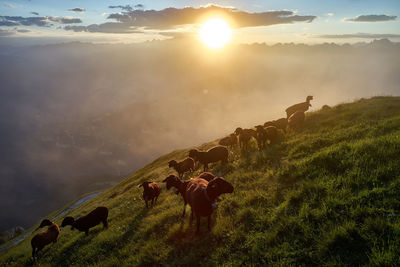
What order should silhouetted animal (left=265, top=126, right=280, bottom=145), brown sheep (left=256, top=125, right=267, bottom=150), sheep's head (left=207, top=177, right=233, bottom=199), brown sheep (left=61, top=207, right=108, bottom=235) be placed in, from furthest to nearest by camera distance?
silhouetted animal (left=265, top=126, right=280, bottom=145)
brown sheep (left=256, top=125, right=267, bottom=150)
brown sheep (left=61, top=207, right=108, bottom=235)
sheep's head (left=207, top=177, right=233, bottom=199)

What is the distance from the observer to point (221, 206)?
34.4 ft

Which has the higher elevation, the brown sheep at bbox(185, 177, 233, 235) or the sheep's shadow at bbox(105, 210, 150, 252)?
the brown sheep at bbox(185, 177, 233, 235)

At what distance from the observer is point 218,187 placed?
8.66 m

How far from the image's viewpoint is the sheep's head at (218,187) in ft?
28.0

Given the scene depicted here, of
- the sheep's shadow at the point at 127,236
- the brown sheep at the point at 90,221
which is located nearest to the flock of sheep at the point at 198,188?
the brown sheep at the point at 90,221

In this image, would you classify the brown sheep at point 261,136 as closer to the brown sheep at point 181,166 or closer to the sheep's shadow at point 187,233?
the brown sheep at point 181,166

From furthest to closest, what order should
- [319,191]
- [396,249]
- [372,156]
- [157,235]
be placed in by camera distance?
[157,235]
[372,156]
[319,191]
[396,249]

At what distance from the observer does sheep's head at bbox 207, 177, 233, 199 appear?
28.0 ft

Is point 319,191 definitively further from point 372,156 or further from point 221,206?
point 221,206

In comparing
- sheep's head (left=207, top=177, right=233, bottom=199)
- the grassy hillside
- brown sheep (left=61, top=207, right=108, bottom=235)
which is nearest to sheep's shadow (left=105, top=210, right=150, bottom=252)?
the grassy hillside

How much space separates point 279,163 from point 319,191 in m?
5.01

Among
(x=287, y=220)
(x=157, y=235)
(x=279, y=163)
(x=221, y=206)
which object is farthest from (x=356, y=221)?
(x=157, y=235)

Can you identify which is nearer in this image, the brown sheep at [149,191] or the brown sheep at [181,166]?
the brown sheep at [149,191]

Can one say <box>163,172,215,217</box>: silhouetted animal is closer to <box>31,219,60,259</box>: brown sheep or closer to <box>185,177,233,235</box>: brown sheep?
<box>185,177,233,235</box>: brown sheep
